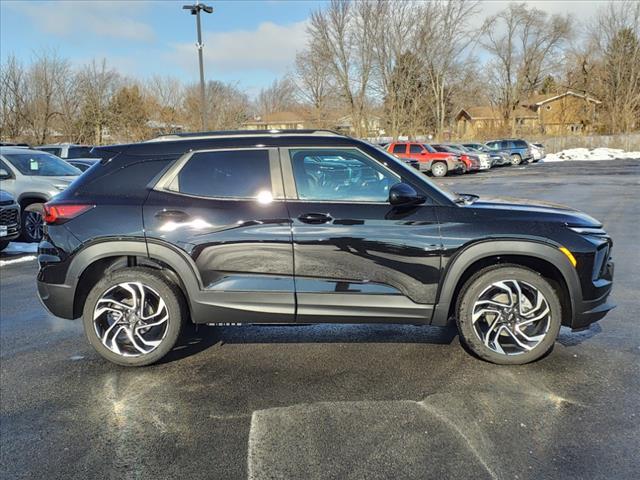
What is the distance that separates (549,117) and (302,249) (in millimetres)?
71987

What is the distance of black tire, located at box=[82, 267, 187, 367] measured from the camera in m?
3.80

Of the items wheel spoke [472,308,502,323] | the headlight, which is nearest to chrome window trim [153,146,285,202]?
wheel spoke [472,308,502,323]

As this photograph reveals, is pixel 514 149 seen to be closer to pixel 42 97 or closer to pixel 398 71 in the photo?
pixel 398 71

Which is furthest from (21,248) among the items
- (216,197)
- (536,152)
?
(536,152)

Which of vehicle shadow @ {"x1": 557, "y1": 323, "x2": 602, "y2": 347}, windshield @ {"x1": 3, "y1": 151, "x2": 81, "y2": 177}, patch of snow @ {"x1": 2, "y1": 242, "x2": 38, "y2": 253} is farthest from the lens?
windshield @ {"x1": 3, "y1": 151, "x2": 81, "y2": 177}

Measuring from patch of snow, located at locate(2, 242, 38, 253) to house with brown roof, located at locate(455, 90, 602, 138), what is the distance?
5512 cm

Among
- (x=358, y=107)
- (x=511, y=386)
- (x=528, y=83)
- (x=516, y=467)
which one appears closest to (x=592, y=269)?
(x=511, y=386)

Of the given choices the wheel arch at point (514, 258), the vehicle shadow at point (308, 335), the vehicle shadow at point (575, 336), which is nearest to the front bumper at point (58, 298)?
the vehicle shadow at point (308, 335)

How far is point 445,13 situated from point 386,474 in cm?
5009

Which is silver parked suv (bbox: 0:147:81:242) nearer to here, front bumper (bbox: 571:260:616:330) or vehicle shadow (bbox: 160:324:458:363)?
vehicle shadow (bbox: 160:324:458:363)

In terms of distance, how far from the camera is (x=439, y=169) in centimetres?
2592

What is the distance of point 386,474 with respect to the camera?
2553 millimetres

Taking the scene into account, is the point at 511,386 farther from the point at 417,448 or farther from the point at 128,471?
the point at 128,471

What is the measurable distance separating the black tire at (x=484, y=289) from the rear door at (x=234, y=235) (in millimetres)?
1355
